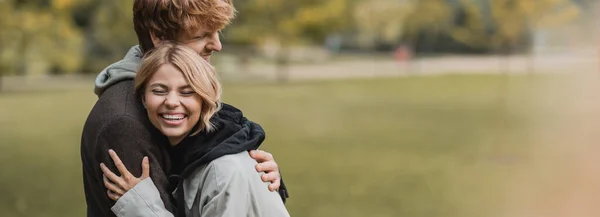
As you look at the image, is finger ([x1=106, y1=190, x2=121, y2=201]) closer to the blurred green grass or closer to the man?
the man

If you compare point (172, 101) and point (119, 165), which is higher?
point (172, 101)

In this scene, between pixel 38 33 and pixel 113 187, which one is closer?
pixel 113 187

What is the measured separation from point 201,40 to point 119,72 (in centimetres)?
22

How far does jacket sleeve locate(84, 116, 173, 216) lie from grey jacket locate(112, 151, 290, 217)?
3 centimetres

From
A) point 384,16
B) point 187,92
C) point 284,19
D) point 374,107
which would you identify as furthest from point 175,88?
point 384,16

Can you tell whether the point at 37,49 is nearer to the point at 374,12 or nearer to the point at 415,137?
the point at 415,137

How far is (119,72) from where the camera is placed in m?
2.18

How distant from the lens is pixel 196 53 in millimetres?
2125

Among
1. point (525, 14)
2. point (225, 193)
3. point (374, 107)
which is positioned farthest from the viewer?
point (525, 14)

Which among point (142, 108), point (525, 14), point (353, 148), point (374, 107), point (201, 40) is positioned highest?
point (201, 40)

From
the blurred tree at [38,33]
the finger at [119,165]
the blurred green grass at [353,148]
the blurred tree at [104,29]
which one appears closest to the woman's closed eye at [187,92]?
the finger at [119,165]

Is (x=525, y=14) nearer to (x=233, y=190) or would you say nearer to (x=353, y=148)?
(x=353, y=148)

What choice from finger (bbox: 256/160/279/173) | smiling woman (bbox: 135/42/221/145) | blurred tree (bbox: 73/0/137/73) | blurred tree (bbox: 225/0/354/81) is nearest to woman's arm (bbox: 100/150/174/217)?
smiling woman (bbox: 135/42/221/145)

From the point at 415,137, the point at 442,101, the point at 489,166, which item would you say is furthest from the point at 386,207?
the point at 442,101
